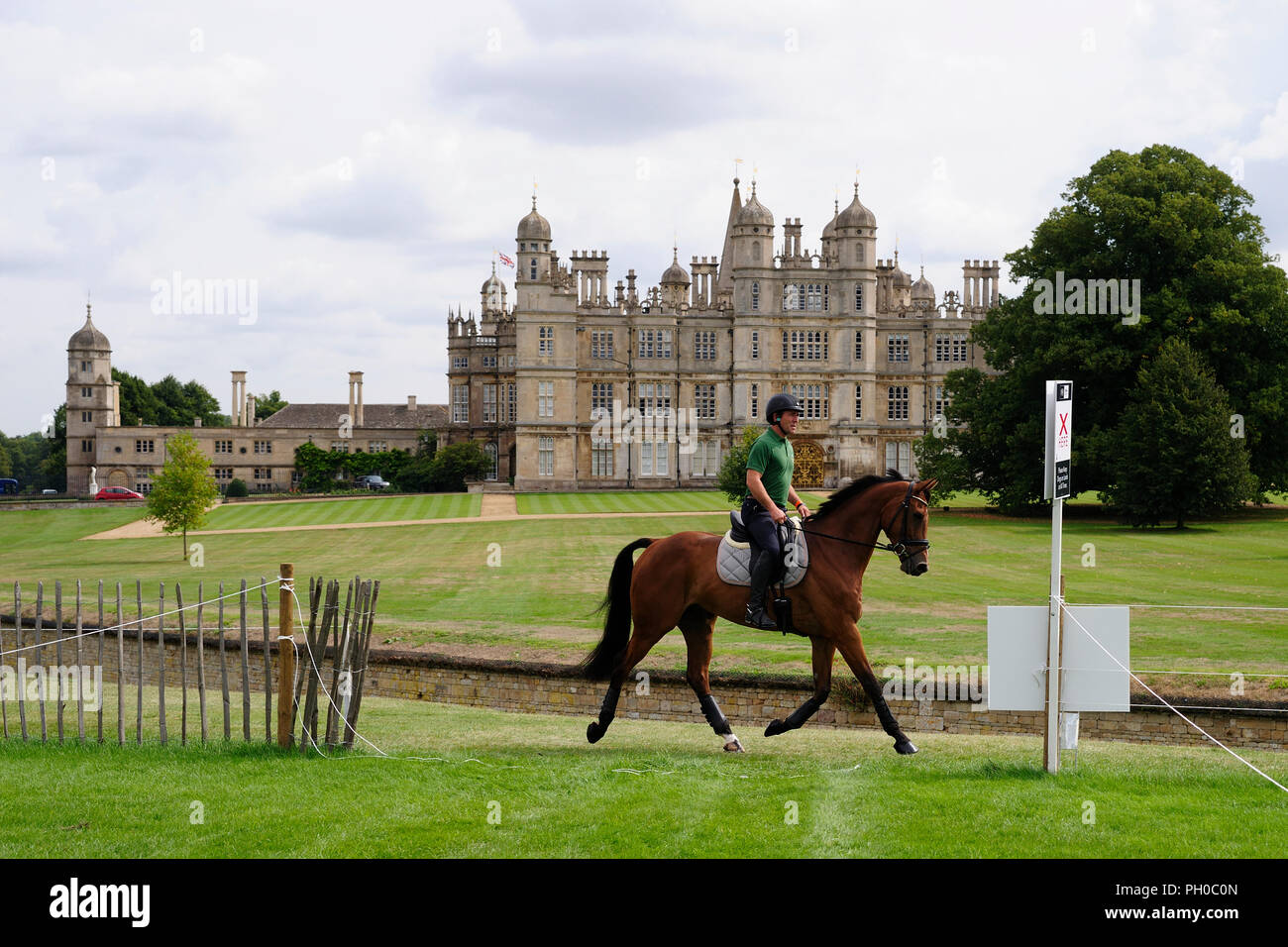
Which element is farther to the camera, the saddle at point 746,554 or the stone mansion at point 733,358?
the stone mansion at point 733,358

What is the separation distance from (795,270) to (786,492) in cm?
5977

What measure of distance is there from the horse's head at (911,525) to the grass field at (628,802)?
166 cm

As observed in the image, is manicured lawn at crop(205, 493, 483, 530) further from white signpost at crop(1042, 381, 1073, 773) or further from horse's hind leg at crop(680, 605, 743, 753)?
white signpost at crop(1042, 381, 1073, 773)

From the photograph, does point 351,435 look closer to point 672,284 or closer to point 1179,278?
point 672,284

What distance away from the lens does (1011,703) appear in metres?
8.92

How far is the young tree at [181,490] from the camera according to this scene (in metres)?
37.7

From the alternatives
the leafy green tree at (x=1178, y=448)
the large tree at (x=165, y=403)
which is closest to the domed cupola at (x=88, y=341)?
the large tree at (x=165, y=403)

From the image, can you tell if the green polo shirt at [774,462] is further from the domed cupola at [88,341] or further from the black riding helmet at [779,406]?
the domed cupola at [88,341]

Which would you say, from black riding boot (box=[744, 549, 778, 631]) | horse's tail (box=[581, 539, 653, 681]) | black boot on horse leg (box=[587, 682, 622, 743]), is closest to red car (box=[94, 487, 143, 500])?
horse's tail (box=[581, 539, 653, 681])

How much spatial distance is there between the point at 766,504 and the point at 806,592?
2.85 feet

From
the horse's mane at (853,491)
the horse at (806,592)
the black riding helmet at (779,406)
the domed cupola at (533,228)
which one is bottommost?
the horse at (806,592)

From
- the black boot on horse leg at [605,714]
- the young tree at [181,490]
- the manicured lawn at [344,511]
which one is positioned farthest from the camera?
the manicured lawn at [344,511]

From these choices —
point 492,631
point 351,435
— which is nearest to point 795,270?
point 351,435

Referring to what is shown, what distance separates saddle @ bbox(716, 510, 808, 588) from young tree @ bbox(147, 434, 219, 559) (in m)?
31.2
